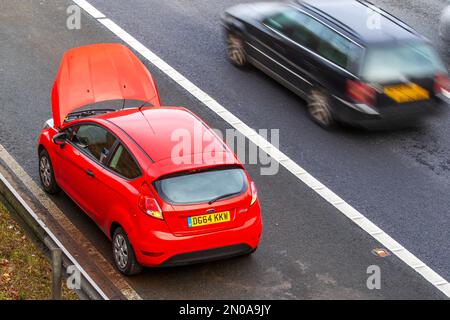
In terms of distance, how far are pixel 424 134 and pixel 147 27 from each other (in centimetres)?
613

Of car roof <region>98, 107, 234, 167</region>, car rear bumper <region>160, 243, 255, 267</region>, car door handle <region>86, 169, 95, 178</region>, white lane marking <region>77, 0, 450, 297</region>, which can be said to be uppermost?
car roof <region>98, 107, 234, 167</region>

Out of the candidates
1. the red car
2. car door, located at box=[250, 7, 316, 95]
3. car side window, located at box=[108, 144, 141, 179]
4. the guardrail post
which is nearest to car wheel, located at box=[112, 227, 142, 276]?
the red car

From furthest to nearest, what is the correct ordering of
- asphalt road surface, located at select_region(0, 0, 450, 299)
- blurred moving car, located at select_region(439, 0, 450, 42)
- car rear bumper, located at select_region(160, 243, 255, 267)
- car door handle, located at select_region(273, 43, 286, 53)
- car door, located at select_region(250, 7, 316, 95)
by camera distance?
blurred moving car, located at select_region(439, 0, 450, 42), car door handle, located at select_region(273, 43, 286, 53), car door, located at select_region(250, 7, 316, 95), asphalt road surface, located at select_region(0, 0, 450, 299), car rear bumper, located at select_region(160, 243, 255, 267)

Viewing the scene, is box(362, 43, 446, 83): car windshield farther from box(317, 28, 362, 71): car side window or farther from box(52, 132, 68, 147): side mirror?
box(52, 132, 68, 147): side mirror

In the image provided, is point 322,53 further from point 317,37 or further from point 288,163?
point 288,163

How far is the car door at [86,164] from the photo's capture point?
36.6 ft

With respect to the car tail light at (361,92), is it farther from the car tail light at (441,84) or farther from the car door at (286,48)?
the car tail light at (441,84)

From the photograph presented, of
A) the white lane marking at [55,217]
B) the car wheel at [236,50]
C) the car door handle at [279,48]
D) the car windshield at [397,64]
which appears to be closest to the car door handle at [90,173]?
the white lane marking at [55,217]

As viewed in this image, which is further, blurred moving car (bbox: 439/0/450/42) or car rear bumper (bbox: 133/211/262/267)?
blurred moving car (bbox: 439/0/450/42)

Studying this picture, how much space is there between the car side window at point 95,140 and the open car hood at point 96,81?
2.15ft

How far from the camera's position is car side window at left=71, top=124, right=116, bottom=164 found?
11.2 metres

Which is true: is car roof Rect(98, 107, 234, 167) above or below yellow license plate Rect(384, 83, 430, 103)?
above

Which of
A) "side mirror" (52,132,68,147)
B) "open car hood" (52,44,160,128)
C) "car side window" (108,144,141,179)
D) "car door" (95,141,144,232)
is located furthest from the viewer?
"open car hood" (52,44,160,128)

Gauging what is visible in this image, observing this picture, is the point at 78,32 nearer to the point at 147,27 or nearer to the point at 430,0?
the point at 147,27
